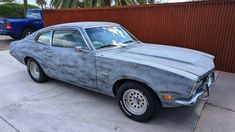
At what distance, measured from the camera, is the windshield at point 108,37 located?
390 centimetres

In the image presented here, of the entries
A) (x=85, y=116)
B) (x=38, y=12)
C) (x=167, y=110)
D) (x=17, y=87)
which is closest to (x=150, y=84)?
(x=167, y=110)

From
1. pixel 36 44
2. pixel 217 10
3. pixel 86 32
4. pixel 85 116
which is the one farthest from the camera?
pixel 217 10

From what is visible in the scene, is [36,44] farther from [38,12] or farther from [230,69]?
[38,12]

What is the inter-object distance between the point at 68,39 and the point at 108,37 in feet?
2.69

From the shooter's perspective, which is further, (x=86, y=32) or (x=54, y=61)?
(x=54, y=61)

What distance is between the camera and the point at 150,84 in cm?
297

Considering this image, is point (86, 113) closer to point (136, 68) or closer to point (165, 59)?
point (136, 68)

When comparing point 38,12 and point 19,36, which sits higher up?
point 38,12

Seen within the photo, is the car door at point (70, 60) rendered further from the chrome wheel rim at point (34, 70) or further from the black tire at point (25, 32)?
the black tire at point (25, 32)

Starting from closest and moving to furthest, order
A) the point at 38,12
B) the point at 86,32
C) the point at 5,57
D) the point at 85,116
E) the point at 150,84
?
the point at 150,84, the point at 85,116, the point at 86,32, the point at 5,57, the point at 38,12

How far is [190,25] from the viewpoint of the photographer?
20.0 ft

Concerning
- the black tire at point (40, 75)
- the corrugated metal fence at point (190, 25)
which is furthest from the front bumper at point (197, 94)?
the black tire at point (40, 75)

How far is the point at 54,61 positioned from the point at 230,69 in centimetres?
468

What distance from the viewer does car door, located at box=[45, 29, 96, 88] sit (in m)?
3.74
